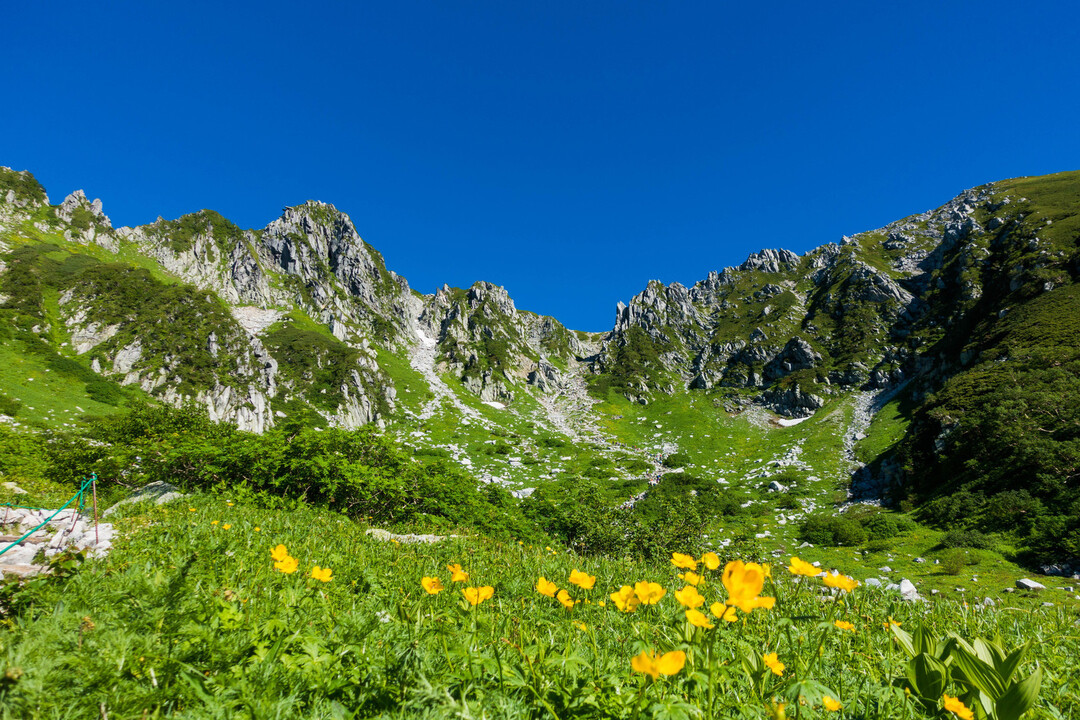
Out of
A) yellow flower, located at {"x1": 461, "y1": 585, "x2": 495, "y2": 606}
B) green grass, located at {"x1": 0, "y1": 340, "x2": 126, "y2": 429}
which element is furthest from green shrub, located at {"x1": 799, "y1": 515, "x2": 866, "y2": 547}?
green grass, located at {"x1": 0, "y1": 340, "x2": 126, "y2": 429}

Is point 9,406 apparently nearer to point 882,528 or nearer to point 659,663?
point 659,663

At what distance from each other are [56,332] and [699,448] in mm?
92081

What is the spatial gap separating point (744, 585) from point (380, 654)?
2143 millimetres

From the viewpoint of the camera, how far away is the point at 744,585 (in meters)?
1.93

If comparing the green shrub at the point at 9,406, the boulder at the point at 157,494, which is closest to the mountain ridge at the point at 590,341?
the boulder at the point at 157,494

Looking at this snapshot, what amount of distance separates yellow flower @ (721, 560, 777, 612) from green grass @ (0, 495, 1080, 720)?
0.17 metres

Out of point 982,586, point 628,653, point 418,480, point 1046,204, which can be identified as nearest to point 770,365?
point 1046,204

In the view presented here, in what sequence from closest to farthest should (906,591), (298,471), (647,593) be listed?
(647,593), (906,591), (298,471)

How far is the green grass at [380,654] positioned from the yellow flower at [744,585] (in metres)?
0.17

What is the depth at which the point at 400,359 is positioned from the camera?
113 meters

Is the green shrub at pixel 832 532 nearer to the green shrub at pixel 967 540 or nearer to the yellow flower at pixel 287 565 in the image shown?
the green shrub at pixel 967 540

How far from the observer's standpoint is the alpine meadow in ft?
7.18

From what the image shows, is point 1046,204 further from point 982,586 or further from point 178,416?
point 178,416

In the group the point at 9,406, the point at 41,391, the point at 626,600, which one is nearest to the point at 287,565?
the point at 626,600
